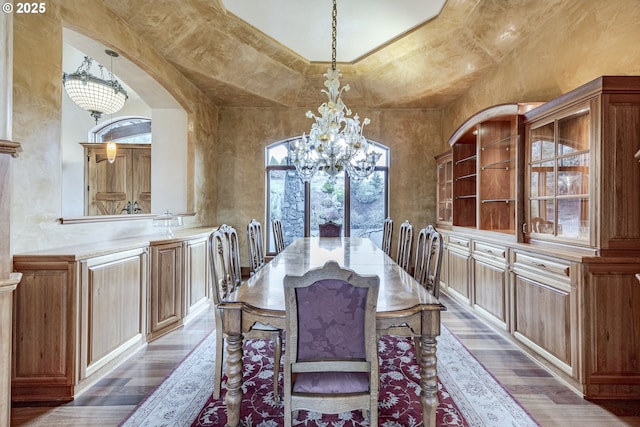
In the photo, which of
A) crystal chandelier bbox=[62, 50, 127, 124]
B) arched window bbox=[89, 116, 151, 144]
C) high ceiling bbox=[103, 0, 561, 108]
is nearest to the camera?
high ceiling bbox=[103, 0, 561, 108]

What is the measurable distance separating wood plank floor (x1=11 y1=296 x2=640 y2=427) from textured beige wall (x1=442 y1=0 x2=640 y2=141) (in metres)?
2.43

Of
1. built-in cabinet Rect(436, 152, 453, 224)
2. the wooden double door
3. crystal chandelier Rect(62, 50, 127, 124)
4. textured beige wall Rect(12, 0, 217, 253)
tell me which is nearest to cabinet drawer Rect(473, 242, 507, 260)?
built-in cabinet Rect(436, 152, 453, 224)

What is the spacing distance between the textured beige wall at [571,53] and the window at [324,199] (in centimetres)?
240

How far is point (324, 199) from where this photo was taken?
5.92 m

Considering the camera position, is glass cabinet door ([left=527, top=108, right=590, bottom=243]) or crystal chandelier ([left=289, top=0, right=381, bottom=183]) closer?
glass cabinet door ([left=527, top=108, right=590, bottom=243])

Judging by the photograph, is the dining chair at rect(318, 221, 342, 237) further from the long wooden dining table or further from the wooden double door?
the wooden double door

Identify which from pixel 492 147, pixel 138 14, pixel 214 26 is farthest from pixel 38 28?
pixel 492 147

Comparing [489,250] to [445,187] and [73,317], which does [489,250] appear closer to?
[445,187]

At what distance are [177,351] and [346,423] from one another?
174 centimetres

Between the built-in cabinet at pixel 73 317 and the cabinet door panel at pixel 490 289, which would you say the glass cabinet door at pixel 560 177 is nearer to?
the cabinet door panel at pixel 490 289

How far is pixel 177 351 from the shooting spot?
2.80 metres

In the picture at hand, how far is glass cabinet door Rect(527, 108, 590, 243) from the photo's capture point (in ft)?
7.58

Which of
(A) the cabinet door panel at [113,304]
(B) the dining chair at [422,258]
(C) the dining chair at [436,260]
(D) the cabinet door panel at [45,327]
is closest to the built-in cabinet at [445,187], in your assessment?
(B) the dining chair at [422,258]

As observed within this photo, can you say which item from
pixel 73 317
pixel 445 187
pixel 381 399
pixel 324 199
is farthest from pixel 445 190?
pixel 73 317
